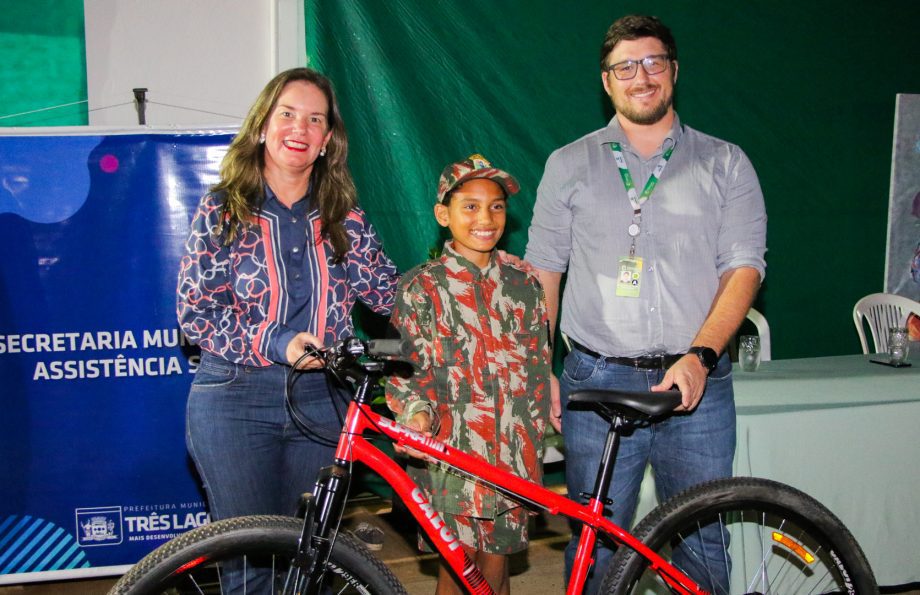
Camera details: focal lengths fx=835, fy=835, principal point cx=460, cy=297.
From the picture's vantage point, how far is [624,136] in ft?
7.24

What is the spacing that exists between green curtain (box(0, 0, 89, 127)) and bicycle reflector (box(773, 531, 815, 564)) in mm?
2996

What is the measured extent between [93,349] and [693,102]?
2.99m

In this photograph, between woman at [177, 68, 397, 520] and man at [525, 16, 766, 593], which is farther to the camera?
man at [525, 16, 766, 593]

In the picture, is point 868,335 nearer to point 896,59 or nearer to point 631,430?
point 896,59

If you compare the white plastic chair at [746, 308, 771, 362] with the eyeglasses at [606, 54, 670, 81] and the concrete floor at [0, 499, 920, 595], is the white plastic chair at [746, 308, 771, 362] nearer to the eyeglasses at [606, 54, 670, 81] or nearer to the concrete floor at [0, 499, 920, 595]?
the concrete floor at [0, 499, 920, 595]

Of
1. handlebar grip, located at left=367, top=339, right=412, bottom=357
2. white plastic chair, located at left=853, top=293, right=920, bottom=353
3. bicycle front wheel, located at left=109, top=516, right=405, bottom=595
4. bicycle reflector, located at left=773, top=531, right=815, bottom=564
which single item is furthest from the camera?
white plastic chair, located at left=853, top=293, right=920, bottom=353

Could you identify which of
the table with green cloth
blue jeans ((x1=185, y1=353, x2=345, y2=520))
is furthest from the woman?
the table with green cloth

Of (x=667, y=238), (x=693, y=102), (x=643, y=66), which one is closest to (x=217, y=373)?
(x=667, y=238)

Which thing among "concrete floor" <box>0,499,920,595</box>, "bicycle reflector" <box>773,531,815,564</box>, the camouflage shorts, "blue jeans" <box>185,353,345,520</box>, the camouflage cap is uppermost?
the camouflage cap

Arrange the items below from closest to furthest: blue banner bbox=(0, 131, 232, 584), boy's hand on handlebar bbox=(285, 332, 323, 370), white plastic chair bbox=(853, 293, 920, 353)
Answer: boy's hand on handlebar bbox=(285, 332, 323, 370), blue banner bbox=(0, 131, 232, 584), white plastic chair bbox=(853, 293, 920, 353)

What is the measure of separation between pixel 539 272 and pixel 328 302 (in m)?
0.62

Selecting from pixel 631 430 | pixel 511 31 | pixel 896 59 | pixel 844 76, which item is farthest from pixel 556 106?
pixel 631 430

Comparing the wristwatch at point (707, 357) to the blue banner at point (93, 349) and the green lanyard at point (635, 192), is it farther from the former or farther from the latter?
the blue banner at point (93, 349)

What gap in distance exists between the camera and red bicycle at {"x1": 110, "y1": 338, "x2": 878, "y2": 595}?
5.25 feet
